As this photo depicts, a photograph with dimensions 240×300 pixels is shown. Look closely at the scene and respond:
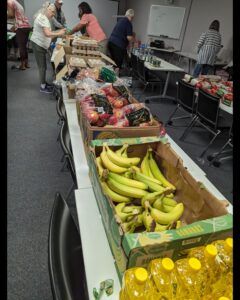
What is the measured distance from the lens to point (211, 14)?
541 centimetres

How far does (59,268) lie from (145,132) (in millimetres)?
827

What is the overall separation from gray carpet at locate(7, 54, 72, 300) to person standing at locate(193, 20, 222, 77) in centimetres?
331

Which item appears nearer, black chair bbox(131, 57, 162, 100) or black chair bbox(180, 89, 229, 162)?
black chair bbox(180, 89, 229, 162)

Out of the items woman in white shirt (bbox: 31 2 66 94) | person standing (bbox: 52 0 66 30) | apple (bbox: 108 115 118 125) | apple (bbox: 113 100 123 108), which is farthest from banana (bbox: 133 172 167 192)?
person standing (bbox: 52 0 66 30)

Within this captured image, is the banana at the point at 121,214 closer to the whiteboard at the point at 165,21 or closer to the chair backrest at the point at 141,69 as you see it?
the chair backrest at the point at 141,69

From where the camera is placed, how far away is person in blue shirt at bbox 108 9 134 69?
172 inches

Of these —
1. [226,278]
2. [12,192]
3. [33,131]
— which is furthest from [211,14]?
[226,278]

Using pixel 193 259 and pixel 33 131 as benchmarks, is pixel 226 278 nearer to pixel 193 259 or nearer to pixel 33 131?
pixel 193 259

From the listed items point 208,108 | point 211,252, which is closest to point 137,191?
point 211,252

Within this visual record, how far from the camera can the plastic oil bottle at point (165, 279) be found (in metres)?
0.57

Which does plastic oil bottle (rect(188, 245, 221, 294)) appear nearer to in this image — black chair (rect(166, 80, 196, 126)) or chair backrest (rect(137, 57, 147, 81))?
black chair (rect(166, 80, 196, 126))

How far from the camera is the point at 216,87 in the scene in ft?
9.85

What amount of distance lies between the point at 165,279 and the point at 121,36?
15.6 feet

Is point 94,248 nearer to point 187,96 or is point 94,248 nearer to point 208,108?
point 208,108
